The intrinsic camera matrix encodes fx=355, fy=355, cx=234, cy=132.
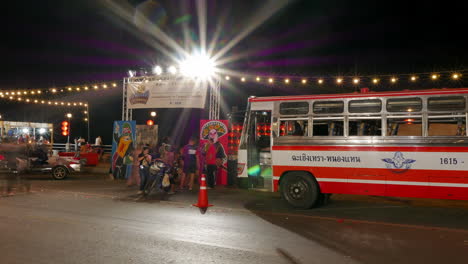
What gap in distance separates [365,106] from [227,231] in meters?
4.80

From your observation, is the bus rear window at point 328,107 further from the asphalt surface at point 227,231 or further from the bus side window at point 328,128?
the asphalt surface at point 227,231

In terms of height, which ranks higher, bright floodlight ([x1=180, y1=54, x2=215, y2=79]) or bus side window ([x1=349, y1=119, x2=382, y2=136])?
bright floodlight ([x1=180, y1=54, x2=215, y2=79])

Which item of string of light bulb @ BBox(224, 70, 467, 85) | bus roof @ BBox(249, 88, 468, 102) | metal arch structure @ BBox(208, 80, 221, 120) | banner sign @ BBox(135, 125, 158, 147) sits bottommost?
banner sign @ BBox(135, 125, 158, 147)

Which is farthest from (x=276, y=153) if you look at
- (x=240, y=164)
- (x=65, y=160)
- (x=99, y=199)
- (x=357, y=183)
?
(x=65, y=160)

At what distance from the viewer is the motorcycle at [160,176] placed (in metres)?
11.8

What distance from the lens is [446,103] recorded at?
843cm

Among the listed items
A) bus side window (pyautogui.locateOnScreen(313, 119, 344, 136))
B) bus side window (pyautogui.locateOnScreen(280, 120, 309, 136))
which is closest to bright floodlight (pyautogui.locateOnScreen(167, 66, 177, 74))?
bus side window (pyautogui.locateOnScreen(280, 120, 309, 136))

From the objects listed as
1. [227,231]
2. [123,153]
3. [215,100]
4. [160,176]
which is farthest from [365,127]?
[123,153]

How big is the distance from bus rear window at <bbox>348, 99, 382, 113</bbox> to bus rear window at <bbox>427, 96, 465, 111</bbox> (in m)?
1.14

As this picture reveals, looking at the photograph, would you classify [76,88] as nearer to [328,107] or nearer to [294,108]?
[294,108]

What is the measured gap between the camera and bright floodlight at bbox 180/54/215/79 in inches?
603

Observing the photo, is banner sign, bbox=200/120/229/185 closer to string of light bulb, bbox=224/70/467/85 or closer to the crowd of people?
the crowd of people

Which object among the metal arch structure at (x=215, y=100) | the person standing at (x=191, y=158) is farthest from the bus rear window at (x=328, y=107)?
the metal arch structure at (x=215, y=100)

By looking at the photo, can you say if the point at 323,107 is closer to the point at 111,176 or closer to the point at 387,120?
the point at 387,120
